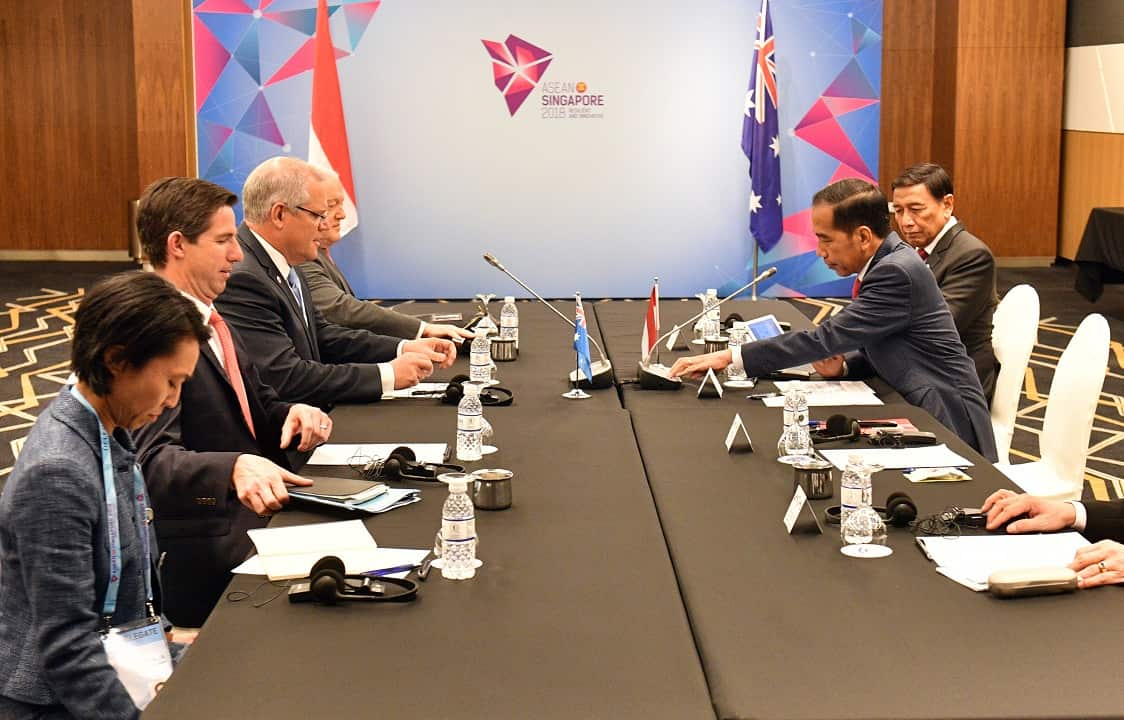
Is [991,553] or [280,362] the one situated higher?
[280,362]

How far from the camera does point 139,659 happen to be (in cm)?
210

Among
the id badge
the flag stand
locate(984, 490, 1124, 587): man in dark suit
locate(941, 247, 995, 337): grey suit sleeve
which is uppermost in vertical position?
locate(941, 247, 995, 337): grey suit sleeve

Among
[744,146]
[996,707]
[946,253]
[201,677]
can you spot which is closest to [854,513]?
[996,707]

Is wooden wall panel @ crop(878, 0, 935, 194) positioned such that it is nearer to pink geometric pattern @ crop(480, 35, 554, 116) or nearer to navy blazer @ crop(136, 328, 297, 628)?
pink geometric pattern @ crop(480, 35, 554, 116)

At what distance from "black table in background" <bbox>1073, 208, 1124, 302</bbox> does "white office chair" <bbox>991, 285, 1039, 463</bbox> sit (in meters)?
5.03

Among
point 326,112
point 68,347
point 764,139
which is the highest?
point 326,112

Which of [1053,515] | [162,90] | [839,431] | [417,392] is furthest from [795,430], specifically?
[162,90]

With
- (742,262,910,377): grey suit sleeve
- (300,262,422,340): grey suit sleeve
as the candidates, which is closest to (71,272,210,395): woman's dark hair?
(742,262,910,377): grey suit sleeve

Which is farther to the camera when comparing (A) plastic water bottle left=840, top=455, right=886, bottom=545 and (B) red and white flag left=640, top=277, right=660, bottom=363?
(B) red and white flag left=640, top=277, right=660, bottom=363

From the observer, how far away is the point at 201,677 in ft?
6.45

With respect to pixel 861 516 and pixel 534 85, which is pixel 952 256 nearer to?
pixel 861 516

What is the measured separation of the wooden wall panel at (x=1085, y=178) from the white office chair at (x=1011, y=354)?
639 cm

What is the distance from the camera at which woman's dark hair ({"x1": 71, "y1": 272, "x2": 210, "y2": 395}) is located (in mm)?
2096

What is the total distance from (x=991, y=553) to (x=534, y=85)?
26.1 ft
